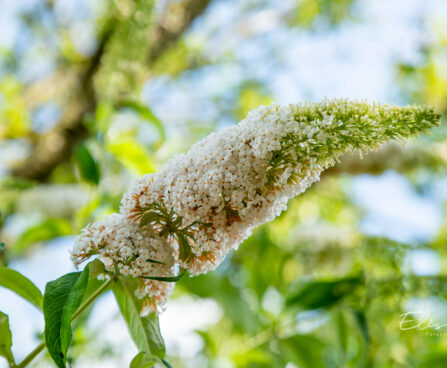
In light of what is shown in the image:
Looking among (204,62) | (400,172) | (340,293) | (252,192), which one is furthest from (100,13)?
(252,192)

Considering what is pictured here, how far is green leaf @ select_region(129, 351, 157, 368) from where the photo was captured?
688 millimetres

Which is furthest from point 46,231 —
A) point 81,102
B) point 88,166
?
point 81,102

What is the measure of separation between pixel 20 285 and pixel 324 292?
3.08 ft

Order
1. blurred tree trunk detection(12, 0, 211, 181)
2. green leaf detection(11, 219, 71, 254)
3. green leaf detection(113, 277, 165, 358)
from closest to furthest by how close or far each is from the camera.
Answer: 1. green leaf detection(113, 277, 165, 358)
2. green leaf detection(11, 219, 71, 254)
3. blurred tree trunk detection(12, 0, 211, 181)

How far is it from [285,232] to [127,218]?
2050 millimetres

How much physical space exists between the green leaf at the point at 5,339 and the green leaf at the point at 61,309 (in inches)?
4.6

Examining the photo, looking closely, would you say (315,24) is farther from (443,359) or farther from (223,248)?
(223,248)

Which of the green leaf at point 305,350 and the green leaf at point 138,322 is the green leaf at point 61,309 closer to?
the green leaf at point 138,322

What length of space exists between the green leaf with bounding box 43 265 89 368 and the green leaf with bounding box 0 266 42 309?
0.43 ft

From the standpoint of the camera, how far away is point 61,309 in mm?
671

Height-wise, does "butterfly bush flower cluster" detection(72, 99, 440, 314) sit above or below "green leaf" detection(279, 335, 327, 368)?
above

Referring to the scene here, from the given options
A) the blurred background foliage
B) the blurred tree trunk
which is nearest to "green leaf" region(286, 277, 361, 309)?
the blurred background foliage

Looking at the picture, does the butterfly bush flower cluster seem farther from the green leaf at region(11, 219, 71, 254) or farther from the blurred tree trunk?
the blurred tree trunk

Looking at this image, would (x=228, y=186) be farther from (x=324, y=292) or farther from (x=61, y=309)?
(x=324, y=292)
